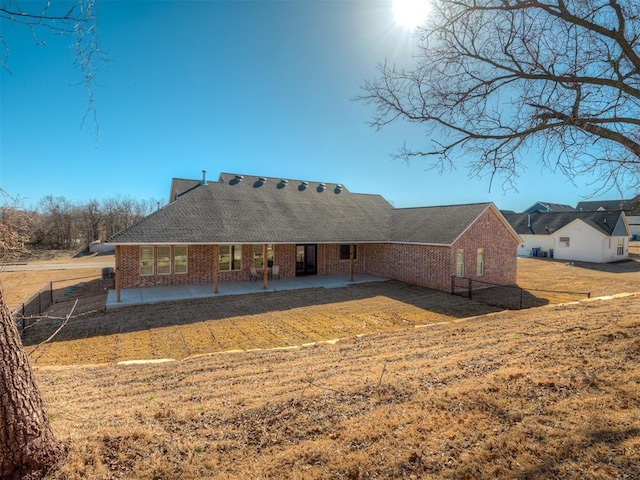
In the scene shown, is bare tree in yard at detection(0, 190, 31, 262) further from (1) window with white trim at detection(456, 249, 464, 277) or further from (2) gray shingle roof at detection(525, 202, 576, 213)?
(2) gray shingle roof at detection(525, 202, 576, 213)

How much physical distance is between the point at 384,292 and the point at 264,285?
5653mm

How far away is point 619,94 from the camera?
17.5ft

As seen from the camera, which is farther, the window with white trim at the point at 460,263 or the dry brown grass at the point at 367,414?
the window with white trim at the point at 460,263

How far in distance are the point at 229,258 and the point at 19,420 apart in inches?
569

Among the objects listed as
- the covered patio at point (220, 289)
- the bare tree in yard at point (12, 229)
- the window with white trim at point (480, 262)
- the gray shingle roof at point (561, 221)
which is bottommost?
the covered patio at point (220, 289)

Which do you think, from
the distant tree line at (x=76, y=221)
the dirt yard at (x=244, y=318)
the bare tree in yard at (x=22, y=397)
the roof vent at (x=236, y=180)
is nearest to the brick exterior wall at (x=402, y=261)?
the dirt yard at (x=244, y=318)

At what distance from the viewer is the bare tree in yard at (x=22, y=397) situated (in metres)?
2.70

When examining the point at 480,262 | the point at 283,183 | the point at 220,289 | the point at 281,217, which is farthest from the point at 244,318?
the point at 480,262

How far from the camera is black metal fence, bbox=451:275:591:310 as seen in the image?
14.0 m

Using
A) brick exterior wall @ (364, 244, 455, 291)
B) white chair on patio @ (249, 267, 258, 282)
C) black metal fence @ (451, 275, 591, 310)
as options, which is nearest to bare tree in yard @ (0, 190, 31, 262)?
white chair on patio @ (249, 267, 258, 282)

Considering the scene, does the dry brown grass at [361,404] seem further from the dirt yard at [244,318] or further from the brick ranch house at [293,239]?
the brick ranch house at [293,239]

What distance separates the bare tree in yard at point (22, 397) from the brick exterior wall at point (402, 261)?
43.9 feet

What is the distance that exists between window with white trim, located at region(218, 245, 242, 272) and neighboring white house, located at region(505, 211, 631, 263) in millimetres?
26715

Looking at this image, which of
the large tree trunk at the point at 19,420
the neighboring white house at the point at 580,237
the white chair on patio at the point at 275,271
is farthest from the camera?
the neighboring white house at the point at 580,237
